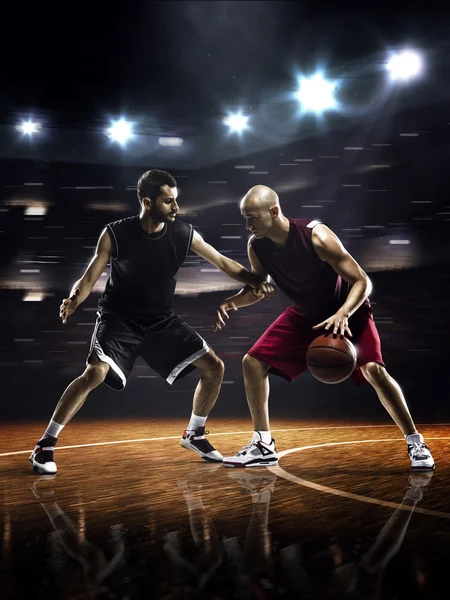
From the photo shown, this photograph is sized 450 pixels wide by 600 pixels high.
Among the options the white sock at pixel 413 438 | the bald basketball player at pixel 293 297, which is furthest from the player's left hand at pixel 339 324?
the white sock at pixel 413 438

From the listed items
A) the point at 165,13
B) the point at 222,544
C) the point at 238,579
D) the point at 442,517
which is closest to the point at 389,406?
the point at 442,517

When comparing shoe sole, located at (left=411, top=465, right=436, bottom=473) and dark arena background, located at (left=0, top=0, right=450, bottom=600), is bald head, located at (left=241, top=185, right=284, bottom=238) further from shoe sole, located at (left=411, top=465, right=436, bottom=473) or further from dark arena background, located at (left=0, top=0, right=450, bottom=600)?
dark arena background, located at (left=0, top=0, right=450, bottom=600)

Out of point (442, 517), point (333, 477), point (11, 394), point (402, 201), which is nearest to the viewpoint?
point (442, 517)

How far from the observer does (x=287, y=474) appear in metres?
3.24

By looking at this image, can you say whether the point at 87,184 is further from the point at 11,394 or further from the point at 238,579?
the point at 238,579

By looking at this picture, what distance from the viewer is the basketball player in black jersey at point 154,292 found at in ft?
11.7

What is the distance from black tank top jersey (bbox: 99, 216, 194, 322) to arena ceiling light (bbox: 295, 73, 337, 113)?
4.90m

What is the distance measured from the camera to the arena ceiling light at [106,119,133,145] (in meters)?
8.34

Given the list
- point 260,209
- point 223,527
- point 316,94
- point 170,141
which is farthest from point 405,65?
point 223,527

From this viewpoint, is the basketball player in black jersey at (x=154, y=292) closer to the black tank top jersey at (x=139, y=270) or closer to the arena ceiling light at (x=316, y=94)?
the black tank top jersey at (x=139, y=270)

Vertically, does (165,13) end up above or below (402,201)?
above

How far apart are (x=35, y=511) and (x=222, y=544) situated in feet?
2.59

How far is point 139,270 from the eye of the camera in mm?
3674

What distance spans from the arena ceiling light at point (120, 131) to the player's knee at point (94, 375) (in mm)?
5489
